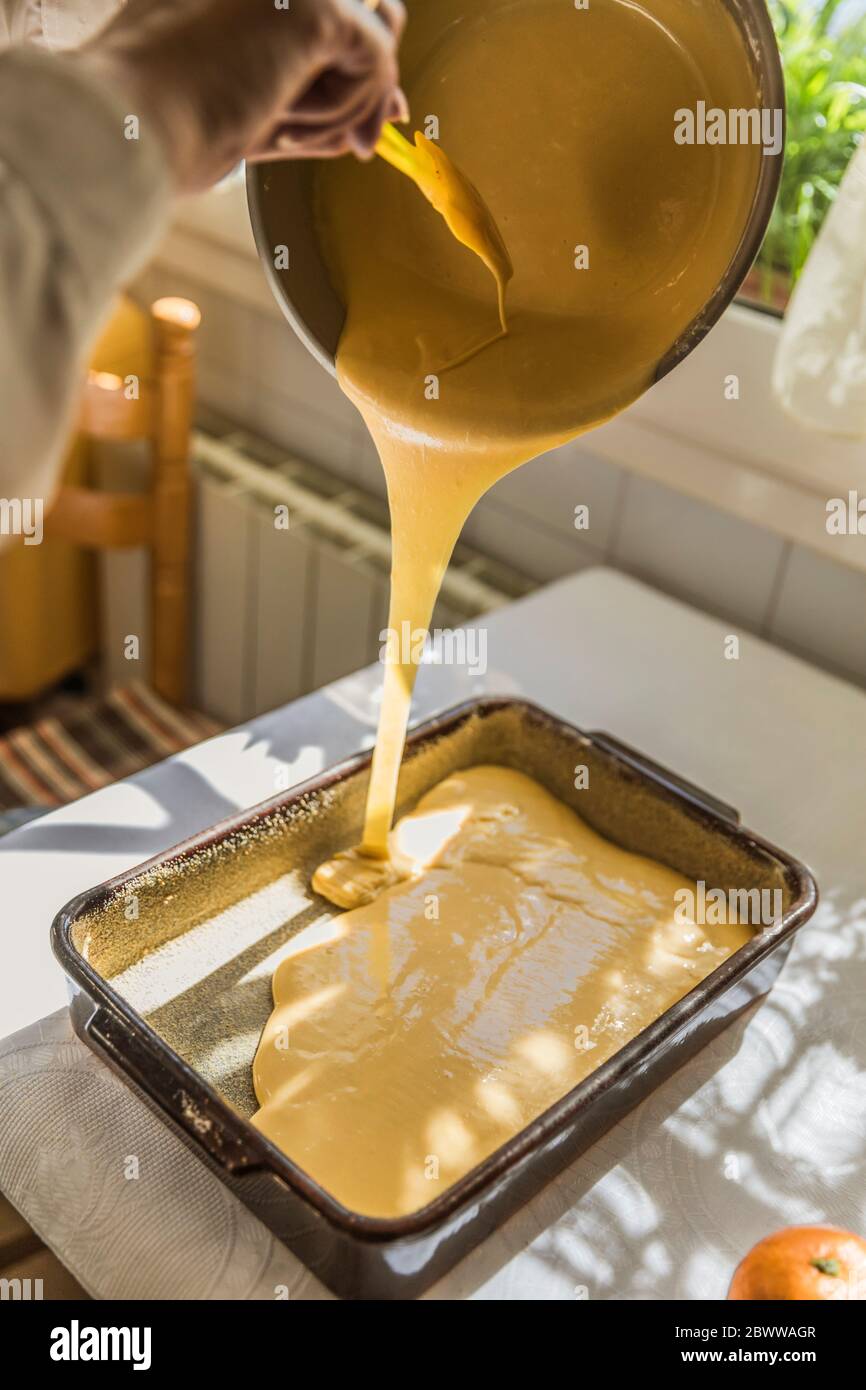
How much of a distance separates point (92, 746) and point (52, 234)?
131 centimetres

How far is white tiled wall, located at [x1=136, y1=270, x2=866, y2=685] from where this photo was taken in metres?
1.49

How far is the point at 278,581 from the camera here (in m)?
1.89

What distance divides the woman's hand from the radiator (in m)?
1.14

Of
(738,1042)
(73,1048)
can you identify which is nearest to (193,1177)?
(73,1048)

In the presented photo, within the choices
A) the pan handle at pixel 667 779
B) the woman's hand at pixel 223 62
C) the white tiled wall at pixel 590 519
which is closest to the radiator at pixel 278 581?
the white tiled wall at pixel 590 519

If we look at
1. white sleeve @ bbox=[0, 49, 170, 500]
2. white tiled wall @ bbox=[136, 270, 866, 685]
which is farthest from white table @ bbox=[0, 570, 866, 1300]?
white sleeve @ bbox=[0, 49, 170, 500]

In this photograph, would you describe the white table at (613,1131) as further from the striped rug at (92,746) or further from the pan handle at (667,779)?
the striped rug at (92,746)

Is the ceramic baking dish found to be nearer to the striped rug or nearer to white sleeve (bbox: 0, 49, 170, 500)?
white sleeve (bbox: 0, 49, 170, 500)

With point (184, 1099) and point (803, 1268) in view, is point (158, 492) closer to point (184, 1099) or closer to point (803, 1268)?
point (184, 1099)

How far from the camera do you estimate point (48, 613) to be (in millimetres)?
2102

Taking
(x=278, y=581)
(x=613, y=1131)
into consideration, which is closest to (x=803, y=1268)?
(x=613, y=1131)

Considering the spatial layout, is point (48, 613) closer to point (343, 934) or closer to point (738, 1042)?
point (343, 934)

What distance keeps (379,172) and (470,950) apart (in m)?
0.55

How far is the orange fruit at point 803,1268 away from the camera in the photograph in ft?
2.36
